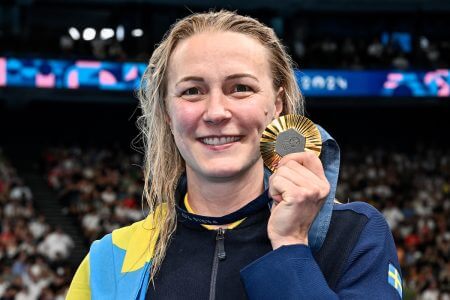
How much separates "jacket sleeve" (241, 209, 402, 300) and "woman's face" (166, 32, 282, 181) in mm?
269

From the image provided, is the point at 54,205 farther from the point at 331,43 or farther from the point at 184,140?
the point at 184,140

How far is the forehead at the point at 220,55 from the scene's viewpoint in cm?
183

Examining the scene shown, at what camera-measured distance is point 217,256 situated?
6.15ft

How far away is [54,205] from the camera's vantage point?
1689 cm

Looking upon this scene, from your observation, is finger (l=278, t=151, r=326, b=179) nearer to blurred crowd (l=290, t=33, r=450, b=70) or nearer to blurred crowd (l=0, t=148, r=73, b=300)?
blurred crowd (l=0, t=148, r=73, b=300)

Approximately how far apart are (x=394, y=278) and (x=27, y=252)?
10.9m

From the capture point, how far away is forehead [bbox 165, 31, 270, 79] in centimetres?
183

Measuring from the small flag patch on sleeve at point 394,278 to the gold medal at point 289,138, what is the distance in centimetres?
30

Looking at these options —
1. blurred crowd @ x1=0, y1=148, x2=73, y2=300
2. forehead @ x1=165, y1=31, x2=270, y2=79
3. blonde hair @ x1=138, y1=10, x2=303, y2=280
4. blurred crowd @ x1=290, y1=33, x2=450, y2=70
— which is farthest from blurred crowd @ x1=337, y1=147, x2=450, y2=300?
forehead @ x1=165, y1=31, x2=270, y2=79

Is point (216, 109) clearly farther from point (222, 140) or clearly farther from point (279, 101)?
point (279, 101)

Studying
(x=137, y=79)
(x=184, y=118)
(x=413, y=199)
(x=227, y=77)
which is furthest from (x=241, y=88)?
(x=413, y=199)

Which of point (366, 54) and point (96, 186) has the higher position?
point (366, 54)

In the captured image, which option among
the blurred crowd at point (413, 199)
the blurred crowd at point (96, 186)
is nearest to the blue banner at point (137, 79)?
the blurred crowd at point (96, 186)

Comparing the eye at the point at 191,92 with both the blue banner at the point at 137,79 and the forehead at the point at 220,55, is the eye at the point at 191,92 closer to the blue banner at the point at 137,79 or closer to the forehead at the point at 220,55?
the forehead at the point at 220,55
